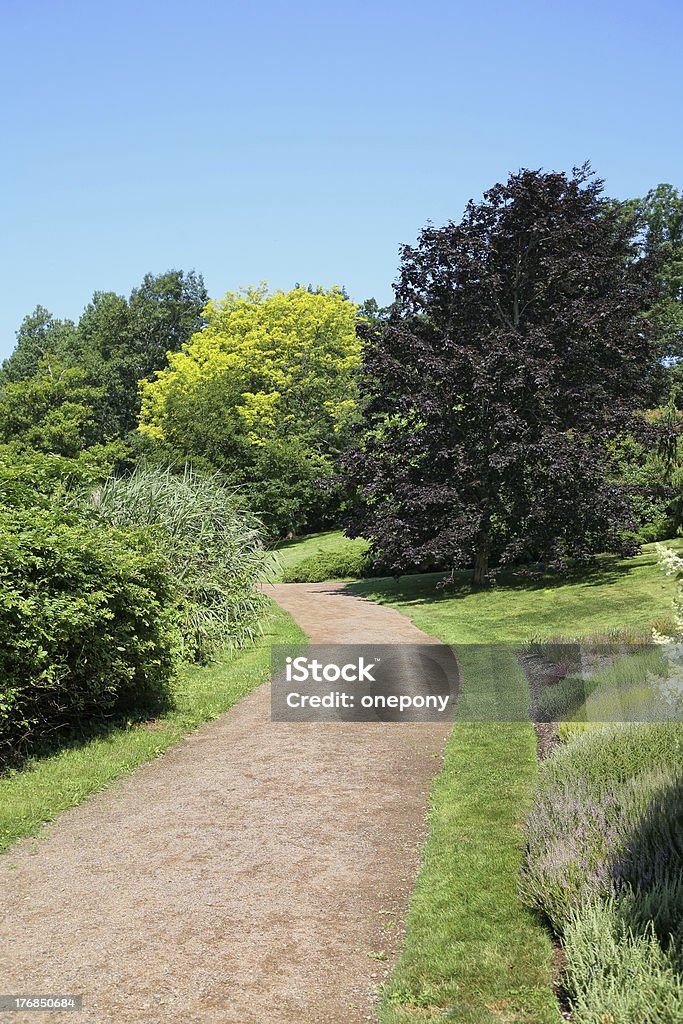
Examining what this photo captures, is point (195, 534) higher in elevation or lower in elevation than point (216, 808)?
higher

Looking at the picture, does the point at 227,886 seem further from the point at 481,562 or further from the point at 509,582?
the point at 509,582

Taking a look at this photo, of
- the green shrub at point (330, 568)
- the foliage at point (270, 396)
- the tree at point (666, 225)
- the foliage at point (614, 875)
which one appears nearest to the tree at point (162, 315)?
the foliage at point (270, 396)

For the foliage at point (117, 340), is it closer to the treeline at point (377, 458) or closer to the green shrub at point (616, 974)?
the treeline at point (377, 458)

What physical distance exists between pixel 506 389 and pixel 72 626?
43.0 feet

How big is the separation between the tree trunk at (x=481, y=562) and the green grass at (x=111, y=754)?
393 inches

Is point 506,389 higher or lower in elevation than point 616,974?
higher

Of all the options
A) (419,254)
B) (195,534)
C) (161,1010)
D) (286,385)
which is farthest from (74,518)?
(286,385)

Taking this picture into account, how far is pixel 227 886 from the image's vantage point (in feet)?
17.6

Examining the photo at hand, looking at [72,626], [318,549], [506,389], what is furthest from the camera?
[318,549]

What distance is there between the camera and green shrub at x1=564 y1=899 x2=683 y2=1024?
11.6 feet

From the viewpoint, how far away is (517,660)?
1214 centimetres

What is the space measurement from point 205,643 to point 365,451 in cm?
1037

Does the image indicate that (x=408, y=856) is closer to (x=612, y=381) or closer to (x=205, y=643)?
(x=205, y=643)

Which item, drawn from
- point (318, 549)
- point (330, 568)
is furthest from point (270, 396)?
point (330, 568)
